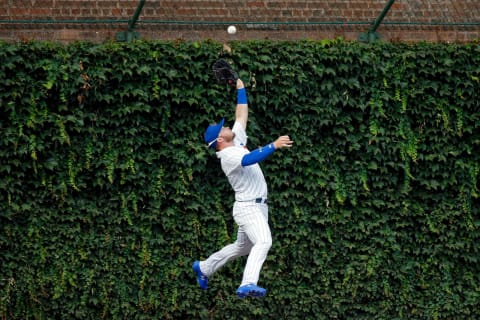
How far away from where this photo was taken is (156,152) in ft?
34.5

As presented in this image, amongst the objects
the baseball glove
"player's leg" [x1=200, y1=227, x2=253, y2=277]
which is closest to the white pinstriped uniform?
"player's leg" [x1=200, y1=227, x2=253, y2=277]

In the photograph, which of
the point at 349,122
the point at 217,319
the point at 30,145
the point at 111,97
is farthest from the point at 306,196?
the point at 30,145

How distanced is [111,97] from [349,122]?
9.23ft

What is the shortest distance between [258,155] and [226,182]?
248 centimetres

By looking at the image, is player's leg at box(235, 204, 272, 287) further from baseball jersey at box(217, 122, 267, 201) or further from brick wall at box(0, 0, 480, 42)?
brick wall at box(0, 0, 480, 42)

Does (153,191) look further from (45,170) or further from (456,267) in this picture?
(456,267)

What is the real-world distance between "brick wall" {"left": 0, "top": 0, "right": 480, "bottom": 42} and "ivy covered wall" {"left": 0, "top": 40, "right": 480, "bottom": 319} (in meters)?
1.54

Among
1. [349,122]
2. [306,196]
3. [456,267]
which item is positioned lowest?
[456,267]

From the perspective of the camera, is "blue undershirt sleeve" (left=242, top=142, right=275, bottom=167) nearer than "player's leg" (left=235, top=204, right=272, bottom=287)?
Yes

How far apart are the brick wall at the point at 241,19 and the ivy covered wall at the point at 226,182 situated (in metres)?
1.54

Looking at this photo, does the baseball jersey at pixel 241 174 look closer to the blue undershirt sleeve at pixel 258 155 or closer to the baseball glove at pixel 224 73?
the blue undershirt sleeve at pixel 258 155

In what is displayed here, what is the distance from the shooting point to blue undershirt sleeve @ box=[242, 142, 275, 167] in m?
8.12

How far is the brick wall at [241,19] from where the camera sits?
38.6ft

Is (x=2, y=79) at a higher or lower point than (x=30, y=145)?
higher
